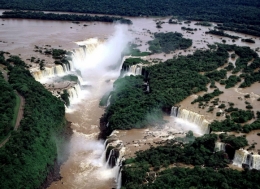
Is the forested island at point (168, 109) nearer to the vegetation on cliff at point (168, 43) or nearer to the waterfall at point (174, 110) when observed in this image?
the waterfall at point (174, 110)

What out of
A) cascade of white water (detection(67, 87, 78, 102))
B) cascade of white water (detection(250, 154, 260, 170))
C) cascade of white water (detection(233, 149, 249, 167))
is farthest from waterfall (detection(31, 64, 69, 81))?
cascade of white water (detection(250, 154, 260, 170))

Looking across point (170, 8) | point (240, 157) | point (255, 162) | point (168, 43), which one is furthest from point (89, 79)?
point (170, 8)

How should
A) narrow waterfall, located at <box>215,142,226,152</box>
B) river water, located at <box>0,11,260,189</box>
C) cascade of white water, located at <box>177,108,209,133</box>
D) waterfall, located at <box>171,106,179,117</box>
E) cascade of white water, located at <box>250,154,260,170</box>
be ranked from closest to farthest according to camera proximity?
cascade of white water, located at <box>250,154,260,170</box> < narrow waterfall, located at <box>215,142,226,152</box> < river water, located at <box>0,11,260,189</box> < cascade of white water, located at <box>177,108,209,133</box> < waterfall, located at <box>171,106,179,117</box>

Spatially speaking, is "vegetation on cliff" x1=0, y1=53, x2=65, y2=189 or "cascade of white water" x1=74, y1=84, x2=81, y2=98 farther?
"cascade of white water" x1=74, y1=84, x2=81, y2=98

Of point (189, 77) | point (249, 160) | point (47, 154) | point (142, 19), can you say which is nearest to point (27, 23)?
point (142, 19)

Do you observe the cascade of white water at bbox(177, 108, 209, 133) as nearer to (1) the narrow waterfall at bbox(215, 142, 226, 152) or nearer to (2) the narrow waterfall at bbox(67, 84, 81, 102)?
(1) the narrow waterfall at bbox(215, 142, 226, 152)

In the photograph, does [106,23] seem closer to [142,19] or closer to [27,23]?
[142,19]

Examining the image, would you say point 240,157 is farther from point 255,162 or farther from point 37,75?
point 37,75
